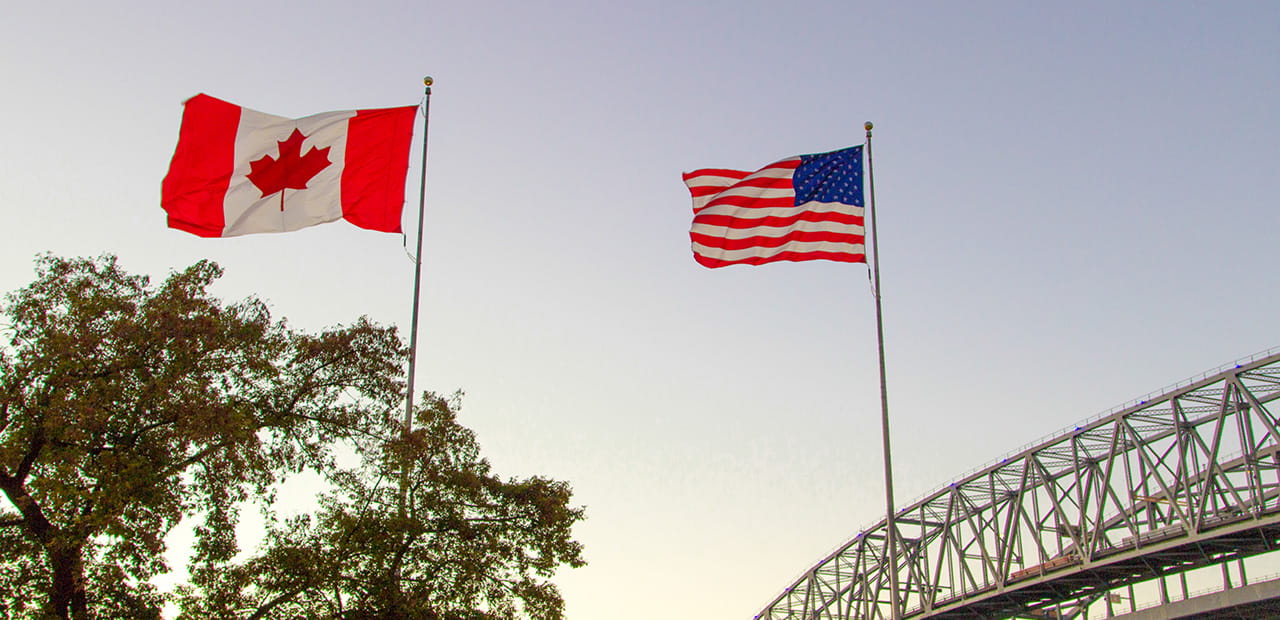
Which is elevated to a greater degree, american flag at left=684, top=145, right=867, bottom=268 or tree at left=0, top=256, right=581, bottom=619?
american flag at left=684, top=145, right=867, bottom=268

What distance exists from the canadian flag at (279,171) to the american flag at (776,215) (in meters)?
8.17

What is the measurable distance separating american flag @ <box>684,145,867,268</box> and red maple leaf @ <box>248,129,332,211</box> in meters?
9.88

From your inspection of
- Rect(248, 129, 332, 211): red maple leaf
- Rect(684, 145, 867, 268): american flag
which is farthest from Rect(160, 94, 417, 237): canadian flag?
Rect(684, 145, 867, 268): american flag

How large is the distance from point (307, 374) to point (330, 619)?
6303 millimetres

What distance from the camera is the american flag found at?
3256 cm

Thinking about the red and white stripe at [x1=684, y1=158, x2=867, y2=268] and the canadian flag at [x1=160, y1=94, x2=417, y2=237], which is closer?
the canadian flag at [x1=160, y1=94, x2=417, y2=237]

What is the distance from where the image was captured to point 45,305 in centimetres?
2875

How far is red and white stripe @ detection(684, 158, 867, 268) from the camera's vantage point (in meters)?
32.5

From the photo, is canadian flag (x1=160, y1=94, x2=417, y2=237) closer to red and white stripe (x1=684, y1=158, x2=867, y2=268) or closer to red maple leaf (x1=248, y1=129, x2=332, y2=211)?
red maple leaf (x1=248, y1=129, x2=332, y2=211)

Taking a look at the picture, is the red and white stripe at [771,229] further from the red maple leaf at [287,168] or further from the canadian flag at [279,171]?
the red maple leaf at [287,168]

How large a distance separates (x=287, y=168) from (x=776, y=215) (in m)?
12.7

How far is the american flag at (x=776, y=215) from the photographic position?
3256cm

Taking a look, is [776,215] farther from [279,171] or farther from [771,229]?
[279,171]

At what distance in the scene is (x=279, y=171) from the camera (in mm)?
30172
